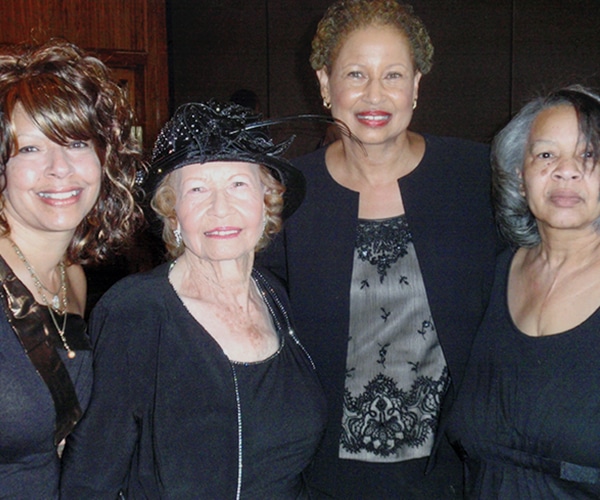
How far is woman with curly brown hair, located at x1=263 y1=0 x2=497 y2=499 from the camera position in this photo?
2.19m

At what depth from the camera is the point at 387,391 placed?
2182 millimetres

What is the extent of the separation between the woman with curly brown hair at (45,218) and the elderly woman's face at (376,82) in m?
0.71

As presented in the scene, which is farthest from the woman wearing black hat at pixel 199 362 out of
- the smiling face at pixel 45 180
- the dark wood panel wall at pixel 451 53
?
the dark wood panel wall at pixel 451 53

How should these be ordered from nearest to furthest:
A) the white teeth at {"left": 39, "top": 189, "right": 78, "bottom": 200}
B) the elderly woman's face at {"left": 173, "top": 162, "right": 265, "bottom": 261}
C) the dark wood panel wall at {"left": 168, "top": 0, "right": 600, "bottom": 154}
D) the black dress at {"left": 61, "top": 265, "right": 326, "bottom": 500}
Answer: the black dress at {"left": 61, "top": 265, "right": 326, "bottom": 500} < the elderly woman's face at {"left": 173, "top": 162, "right": 265, "bottom": 261} < the white teeth at {"left": 39, "top": 189, "right": 78, "bottom": 200} < the dark wood panel wall at {"left": 168, "top": 0, "right": 600, "bottom": 154}

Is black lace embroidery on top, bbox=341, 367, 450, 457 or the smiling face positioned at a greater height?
the smiling face

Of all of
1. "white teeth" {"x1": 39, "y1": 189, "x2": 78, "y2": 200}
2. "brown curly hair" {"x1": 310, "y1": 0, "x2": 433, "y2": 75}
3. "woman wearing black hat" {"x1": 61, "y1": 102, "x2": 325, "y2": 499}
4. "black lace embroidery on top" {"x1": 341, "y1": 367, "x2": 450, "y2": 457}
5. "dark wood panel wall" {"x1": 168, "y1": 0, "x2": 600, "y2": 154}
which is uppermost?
"dark wood panel wall" {"x1": 168, "y1": 0, "x2": 600, "y2": 154}

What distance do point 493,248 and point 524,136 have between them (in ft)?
1.27

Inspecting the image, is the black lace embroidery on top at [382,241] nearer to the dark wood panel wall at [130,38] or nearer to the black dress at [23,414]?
the black dress at [23,414]

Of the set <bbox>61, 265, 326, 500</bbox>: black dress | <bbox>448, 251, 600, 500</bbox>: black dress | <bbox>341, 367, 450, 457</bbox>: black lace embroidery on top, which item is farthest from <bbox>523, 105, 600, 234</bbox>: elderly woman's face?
<bbox>61, 265, 326, 500</bbox>: black dress

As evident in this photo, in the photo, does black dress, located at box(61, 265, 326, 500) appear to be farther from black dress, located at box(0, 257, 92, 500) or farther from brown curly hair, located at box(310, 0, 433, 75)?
brown curly hair, located at box(310, 0, 433, 75)

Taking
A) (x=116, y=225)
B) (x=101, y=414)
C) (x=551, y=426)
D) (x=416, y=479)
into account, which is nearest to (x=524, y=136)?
(x=551, y=426)

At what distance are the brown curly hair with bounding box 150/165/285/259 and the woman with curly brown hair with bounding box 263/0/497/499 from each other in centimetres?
32

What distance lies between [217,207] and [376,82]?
781mm

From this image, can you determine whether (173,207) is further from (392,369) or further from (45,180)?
(392,369)
